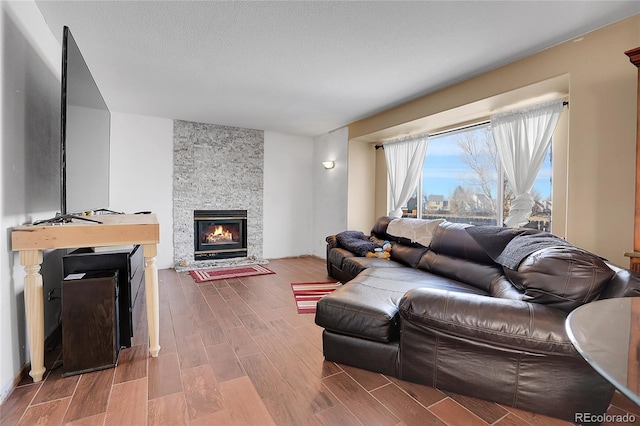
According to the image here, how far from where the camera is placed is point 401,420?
1.50 metres

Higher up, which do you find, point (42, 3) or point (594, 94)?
point (42, 3)

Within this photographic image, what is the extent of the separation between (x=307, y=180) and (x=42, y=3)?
459cm

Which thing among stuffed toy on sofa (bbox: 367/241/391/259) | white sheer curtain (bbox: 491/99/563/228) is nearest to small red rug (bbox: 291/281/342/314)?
stuffed toy on sofa (bbox: 367/241/391/259)

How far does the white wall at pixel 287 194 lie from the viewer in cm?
588

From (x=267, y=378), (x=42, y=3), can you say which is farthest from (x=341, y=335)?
(x=42, y=3)

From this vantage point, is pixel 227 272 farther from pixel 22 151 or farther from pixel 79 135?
pixel 22 151

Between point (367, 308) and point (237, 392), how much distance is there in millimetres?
912

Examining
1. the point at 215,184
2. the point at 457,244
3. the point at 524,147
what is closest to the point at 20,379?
the point at 457,244

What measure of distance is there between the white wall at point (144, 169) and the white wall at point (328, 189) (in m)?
2.70

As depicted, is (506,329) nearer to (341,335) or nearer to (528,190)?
(341,335)

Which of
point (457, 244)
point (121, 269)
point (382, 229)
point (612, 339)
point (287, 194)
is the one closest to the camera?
point (612, 339)

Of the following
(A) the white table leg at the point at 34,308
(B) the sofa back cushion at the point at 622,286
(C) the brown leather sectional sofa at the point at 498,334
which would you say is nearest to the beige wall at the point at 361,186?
(C) the brown leather sectional sofa at the point at 498,334

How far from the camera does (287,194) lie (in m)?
6.08

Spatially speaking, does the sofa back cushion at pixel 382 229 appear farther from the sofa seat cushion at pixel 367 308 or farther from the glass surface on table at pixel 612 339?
the glass surface on table at pixel 612 339
